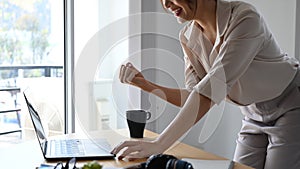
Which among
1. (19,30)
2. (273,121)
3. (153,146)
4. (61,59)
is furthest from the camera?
(61,59)

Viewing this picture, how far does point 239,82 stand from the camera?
4.45 ft

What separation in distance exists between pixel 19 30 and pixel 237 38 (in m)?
1.57

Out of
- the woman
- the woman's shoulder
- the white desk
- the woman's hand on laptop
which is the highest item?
the woman's shoulder

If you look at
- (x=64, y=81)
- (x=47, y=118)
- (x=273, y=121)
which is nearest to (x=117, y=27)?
(x=64, y=81)

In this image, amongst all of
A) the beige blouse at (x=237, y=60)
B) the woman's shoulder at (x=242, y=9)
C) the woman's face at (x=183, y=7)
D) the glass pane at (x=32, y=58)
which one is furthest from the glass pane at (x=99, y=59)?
the woman's shoulder at (x=242, y=9)

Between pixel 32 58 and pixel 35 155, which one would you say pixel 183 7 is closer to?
pixel 35 155

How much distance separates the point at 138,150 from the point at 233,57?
0.40 m

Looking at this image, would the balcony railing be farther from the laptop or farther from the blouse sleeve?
the blouse sleeve

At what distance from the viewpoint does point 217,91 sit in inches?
48.1

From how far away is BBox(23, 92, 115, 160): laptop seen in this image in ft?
3.97

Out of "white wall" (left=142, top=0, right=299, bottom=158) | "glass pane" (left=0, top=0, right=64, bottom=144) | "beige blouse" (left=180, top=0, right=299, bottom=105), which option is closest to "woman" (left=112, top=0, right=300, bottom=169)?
"beige blouse" (left=180, top=0, right=299, bottom=105)

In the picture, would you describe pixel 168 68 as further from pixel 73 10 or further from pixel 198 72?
pixel 198 72

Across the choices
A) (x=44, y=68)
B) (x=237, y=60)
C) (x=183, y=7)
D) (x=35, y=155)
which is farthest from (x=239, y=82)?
(x=44, y=68)

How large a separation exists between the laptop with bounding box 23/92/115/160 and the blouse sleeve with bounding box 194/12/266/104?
366mm
